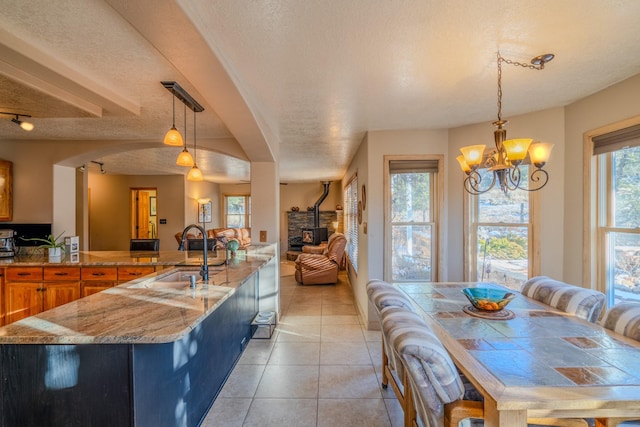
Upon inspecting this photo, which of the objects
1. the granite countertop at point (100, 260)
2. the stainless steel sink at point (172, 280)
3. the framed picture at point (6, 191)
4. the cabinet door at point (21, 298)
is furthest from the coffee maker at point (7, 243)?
the stainless steel sink at point (172, 280)

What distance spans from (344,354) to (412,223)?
1.82m

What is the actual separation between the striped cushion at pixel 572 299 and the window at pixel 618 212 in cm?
76

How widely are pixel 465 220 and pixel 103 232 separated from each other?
29.7 ft

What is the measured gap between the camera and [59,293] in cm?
308

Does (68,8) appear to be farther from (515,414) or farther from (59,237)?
(59,237)

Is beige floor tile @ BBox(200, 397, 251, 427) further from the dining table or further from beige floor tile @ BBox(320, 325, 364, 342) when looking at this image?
the dining table

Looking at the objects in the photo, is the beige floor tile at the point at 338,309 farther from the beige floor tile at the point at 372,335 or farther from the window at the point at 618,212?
the window at the point at 618,212

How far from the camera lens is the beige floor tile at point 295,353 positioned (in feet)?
9.20

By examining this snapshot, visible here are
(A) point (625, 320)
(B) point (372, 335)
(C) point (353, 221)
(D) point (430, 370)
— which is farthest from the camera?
(C) point (353, 221)

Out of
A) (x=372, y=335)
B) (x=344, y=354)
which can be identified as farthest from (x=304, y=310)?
(x=344, y=354)

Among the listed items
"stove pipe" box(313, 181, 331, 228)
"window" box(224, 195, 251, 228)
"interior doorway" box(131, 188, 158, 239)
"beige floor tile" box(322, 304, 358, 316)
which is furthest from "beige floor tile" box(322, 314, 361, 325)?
"window" box(224, 195, 251, 228)

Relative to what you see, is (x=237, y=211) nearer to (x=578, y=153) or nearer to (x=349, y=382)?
(x=349, y=382)

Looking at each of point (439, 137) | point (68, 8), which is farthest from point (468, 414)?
point (439, 137)

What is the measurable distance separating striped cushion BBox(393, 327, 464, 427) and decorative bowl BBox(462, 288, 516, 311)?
812mm
